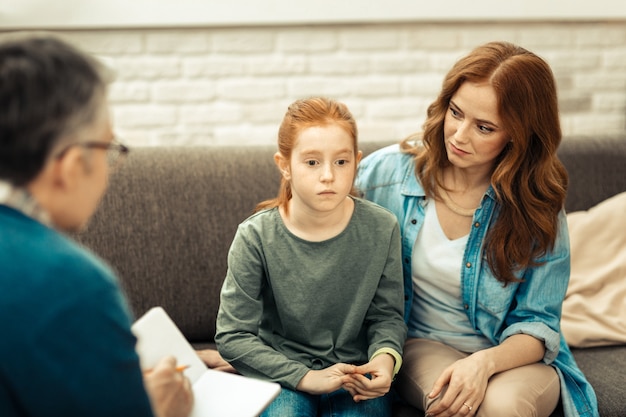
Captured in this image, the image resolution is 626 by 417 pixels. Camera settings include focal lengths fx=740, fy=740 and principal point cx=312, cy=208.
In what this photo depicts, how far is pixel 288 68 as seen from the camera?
2.62 metres

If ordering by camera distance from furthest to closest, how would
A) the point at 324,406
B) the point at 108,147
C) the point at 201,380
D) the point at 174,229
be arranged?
the point at 174,229
the point at 324,406
the point at 201,380
the point at 108,147

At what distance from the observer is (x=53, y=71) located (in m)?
0.86

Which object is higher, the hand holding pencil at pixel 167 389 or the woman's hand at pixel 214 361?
the hand holding pencil at pixel 167 389

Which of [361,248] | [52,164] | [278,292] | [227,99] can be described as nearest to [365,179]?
[361,248]

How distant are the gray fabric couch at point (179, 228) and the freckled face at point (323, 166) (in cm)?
53

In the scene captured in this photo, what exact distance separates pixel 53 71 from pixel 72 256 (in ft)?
0.71

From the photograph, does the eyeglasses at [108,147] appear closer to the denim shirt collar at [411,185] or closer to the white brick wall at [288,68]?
the denim shirt collar at [411,185]

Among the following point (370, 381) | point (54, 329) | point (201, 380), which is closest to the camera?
point (54, 329)

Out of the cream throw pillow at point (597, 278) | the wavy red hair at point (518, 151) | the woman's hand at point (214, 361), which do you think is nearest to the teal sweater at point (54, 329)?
the woman's hand at point (214, 361)

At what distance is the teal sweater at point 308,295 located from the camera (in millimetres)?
1591

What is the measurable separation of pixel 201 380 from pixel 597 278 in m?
1.26

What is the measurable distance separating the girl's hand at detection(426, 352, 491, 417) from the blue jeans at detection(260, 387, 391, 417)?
0.11 meters

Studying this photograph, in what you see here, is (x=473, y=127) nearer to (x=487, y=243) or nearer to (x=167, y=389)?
(x=487, y=243)

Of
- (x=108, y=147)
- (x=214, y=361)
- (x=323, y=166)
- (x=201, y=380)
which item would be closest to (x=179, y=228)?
(x=214, y=361)
